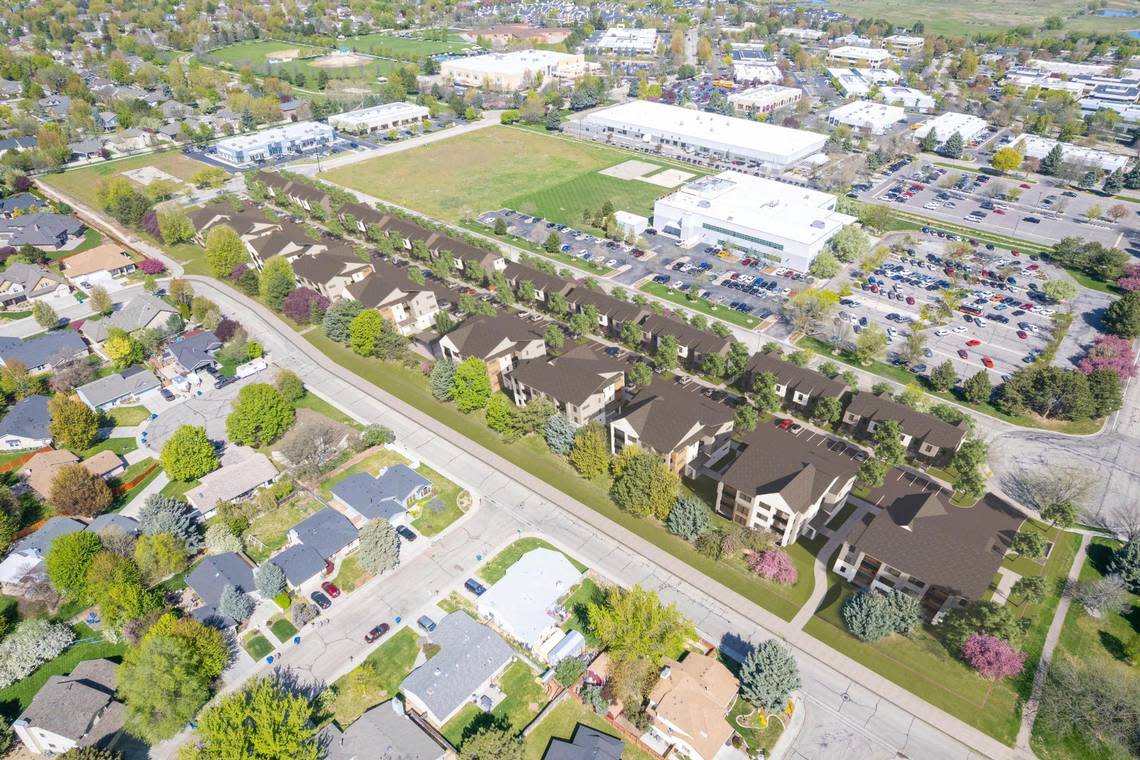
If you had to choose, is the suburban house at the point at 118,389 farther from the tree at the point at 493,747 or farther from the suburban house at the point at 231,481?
the tree at the point at 493,747

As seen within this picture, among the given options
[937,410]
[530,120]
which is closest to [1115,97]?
[530,120]

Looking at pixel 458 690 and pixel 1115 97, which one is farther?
pixel 1115 97

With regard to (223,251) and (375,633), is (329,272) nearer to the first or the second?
(223,251)

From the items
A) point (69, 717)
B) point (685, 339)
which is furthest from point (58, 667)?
point (685, 339)

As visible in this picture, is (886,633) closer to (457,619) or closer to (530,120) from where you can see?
(457,619)

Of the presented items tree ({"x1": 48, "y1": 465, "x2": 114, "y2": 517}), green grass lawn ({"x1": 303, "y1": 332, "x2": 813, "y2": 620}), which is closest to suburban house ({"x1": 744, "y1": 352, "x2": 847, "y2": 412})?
green grass lawn ({"x1": 303, "y1": 332, "x2": 813, "y2": 620})
